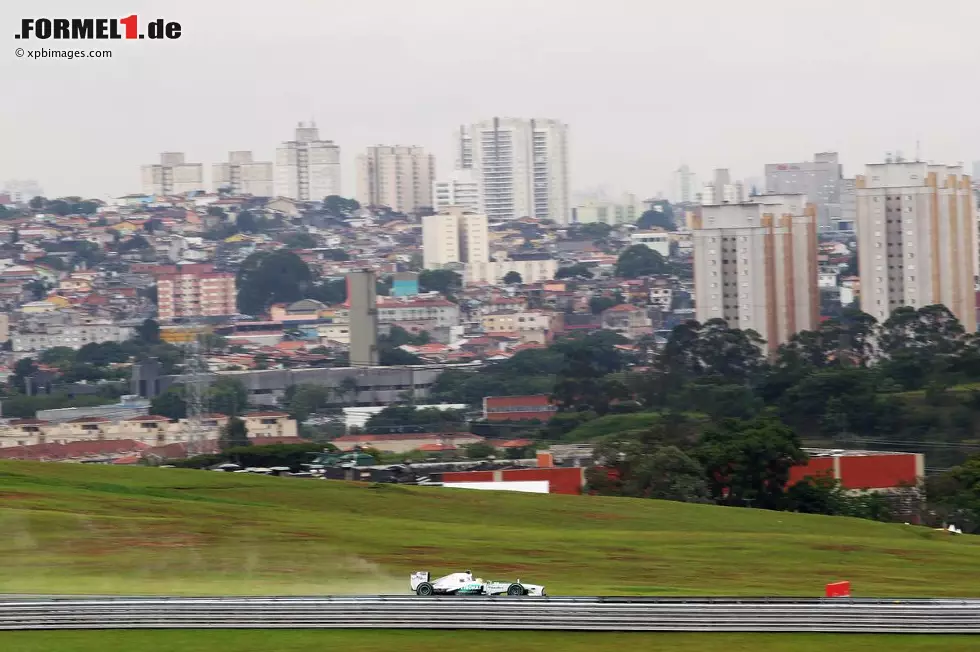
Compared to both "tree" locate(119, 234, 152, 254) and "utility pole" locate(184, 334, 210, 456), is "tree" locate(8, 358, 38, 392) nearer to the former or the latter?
"utility pole" locate(184, 334, 210, 456)

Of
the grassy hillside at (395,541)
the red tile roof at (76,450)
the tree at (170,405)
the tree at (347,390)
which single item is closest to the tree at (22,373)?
the tree at (170,405)

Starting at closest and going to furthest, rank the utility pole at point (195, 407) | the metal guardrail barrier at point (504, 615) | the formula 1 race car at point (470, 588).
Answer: the metal guardrail barrier at point (504, 615), the formula 1 race car at point (470, 588), the utility pole at point (195, 407)

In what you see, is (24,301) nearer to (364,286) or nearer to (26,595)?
(364,286)

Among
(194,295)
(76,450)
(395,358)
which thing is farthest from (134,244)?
(76,450)

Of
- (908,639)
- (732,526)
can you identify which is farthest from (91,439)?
(908,639)

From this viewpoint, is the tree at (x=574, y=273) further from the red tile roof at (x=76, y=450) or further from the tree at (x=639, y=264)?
the red tile roof at (x=76, y=450)

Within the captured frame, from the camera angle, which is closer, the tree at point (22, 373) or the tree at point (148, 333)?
the tree at point (22, 373)

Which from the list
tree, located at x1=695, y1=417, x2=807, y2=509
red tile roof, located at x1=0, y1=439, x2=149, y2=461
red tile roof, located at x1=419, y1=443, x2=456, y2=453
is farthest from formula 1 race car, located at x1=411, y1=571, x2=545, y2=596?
red tile roof, located at x1=0, y1=439, x2=149, y2=461
